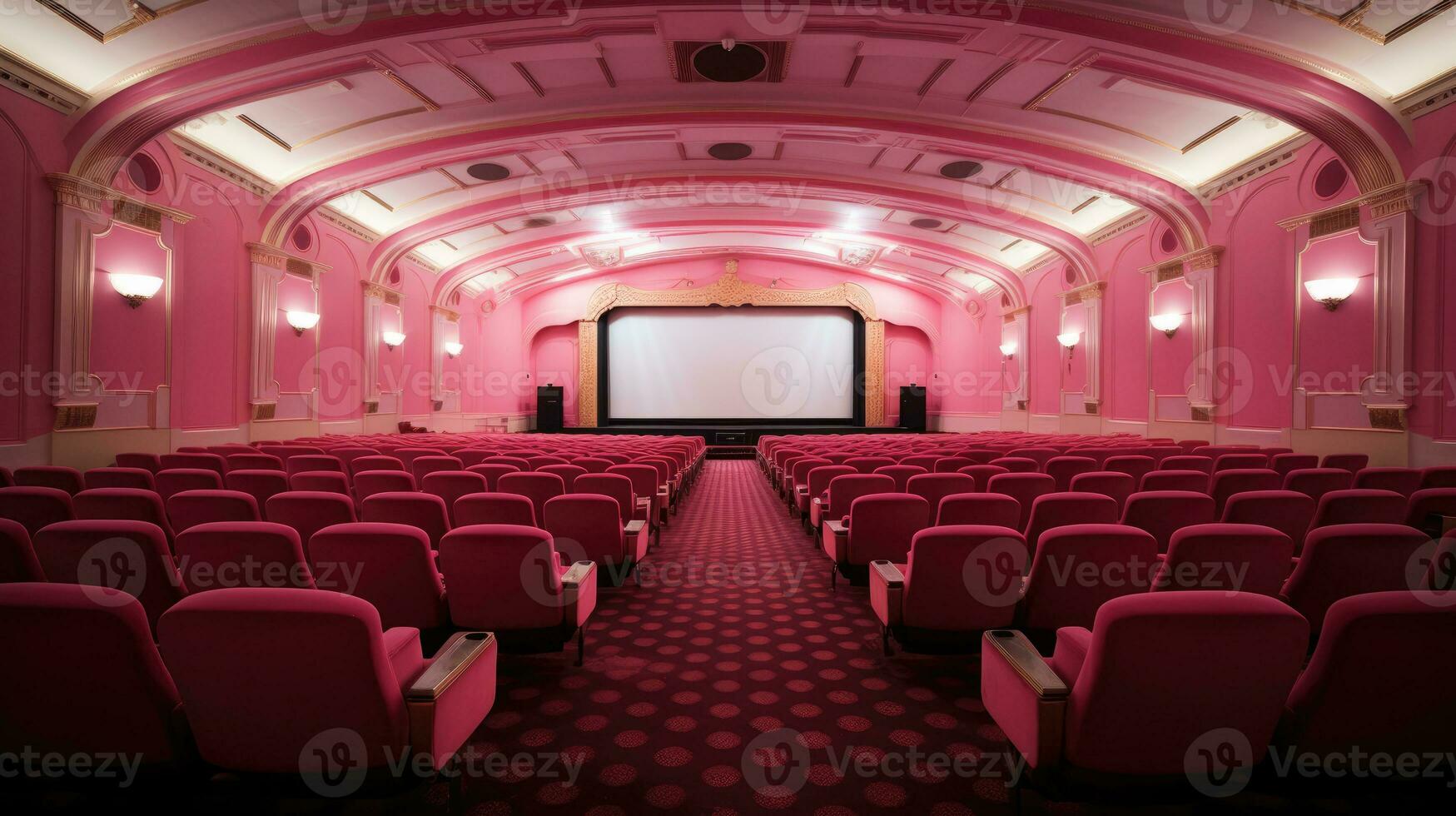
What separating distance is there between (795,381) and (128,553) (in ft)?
52.7

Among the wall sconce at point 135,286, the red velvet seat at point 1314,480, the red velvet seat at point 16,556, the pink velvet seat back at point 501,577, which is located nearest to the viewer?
the red velvet seat at point 16,556

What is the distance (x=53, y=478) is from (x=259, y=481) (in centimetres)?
128

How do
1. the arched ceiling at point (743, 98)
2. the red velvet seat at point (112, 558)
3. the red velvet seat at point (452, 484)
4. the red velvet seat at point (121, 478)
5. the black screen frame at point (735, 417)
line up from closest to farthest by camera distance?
the red velvet seat at point (112, 558), the red velvet seat at point (121, 478), the red velvet seat at point (452, 484), the arched ceiling at point (743, 98), the black screen frame at point (735, 417)

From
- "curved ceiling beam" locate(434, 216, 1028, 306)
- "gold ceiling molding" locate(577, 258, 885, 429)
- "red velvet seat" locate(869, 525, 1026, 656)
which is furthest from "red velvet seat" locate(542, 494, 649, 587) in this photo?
"gold ceiling molding" locate(577, 258, 885, 429)

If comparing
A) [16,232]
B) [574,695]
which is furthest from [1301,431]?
[16,232]

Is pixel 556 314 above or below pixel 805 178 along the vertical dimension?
below

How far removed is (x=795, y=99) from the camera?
7578 millimetres

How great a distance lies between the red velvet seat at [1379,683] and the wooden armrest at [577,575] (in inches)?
85.8

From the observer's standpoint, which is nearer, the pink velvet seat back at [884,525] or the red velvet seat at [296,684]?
the red velvet seat at [296,684]

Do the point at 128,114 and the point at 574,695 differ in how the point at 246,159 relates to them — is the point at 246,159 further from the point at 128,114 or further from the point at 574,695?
the point at 574,695

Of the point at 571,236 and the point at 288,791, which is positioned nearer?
the point at 288,791

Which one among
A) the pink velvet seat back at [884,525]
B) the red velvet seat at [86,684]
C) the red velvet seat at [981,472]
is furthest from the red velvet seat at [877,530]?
the red velvet seat at [86,684]

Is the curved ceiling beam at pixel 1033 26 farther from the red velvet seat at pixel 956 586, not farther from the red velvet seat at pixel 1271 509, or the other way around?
the red velvet seat at pixel 956 586

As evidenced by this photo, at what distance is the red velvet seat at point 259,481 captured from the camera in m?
3.54
